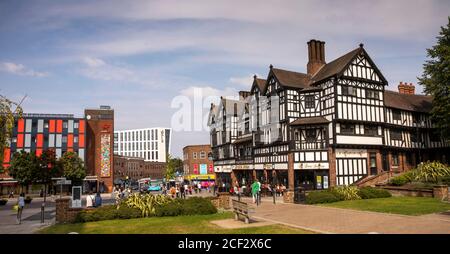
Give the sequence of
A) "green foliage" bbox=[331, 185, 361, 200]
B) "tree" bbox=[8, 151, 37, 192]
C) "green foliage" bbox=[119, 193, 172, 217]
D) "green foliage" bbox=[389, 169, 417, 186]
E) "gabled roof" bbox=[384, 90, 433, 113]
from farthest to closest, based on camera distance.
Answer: "tree" bbox=[8, 151, 37, 192] → "gabled roof" bbox=[384, 90, 433, 113] → "green foliage" bbox=[389, 169, 417, 186] → "green foliage" bbox=[331, 185, 361, 200] → "green foliage" bbox=[119, 193, 172, 217]

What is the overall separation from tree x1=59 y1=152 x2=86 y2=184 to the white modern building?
333ft

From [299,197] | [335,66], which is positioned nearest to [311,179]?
[335,66]

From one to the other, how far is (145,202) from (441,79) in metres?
30.1

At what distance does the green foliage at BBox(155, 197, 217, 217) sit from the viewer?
59.9 ft

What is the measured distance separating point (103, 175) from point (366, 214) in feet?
194

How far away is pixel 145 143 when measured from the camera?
16412 cm

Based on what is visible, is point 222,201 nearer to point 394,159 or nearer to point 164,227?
point 164,227

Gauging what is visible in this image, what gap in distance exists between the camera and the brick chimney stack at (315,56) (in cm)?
4288

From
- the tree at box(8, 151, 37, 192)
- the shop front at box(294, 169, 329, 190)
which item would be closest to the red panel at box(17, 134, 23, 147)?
the tree at box(8, 151, 37, 192)

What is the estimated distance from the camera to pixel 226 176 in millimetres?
56969

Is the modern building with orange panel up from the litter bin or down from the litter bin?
up

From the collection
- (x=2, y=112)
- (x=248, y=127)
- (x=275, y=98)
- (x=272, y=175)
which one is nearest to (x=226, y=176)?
(x=248, y=127)

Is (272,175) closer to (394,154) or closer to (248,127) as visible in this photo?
(248,127)

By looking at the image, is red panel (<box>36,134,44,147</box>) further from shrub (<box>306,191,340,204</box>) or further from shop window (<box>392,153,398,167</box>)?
shop window (<box>392,153,398,167</box>)
